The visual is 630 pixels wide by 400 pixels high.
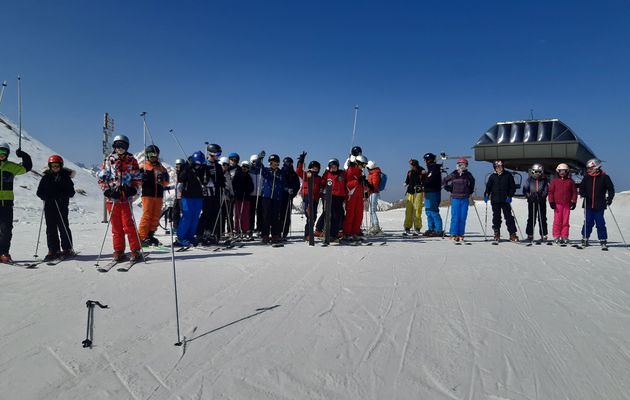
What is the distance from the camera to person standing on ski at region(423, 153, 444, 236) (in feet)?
33.3

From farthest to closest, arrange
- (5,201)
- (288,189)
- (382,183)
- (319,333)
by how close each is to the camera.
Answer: (382,183)
(288,189)
(5,201)
(319,333)

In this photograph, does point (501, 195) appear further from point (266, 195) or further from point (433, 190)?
point (266, 195)

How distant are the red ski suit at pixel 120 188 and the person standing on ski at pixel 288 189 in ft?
11.9

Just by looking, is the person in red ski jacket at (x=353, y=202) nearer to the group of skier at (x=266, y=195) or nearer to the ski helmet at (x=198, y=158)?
the group of skier at (x=266, y=195)

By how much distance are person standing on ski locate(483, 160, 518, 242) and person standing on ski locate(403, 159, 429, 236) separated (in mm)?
1879

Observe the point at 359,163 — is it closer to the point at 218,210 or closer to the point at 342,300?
the point at 218,210

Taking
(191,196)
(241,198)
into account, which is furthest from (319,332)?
(241,198)

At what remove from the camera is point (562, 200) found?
28.6ft

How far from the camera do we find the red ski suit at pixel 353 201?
892 cm

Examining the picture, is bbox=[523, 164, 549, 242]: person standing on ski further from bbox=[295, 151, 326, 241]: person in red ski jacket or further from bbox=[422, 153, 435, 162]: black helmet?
bbox=[295, 151, 326, 241]: person in red ski jacket

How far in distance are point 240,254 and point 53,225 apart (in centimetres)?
326

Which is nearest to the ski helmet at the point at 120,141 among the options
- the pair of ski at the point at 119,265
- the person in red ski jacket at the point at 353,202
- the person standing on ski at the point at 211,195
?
the pair of ski at the point at 119,265

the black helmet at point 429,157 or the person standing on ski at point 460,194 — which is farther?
the black helmet at point 429,157

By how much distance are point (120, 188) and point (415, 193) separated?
773cm
